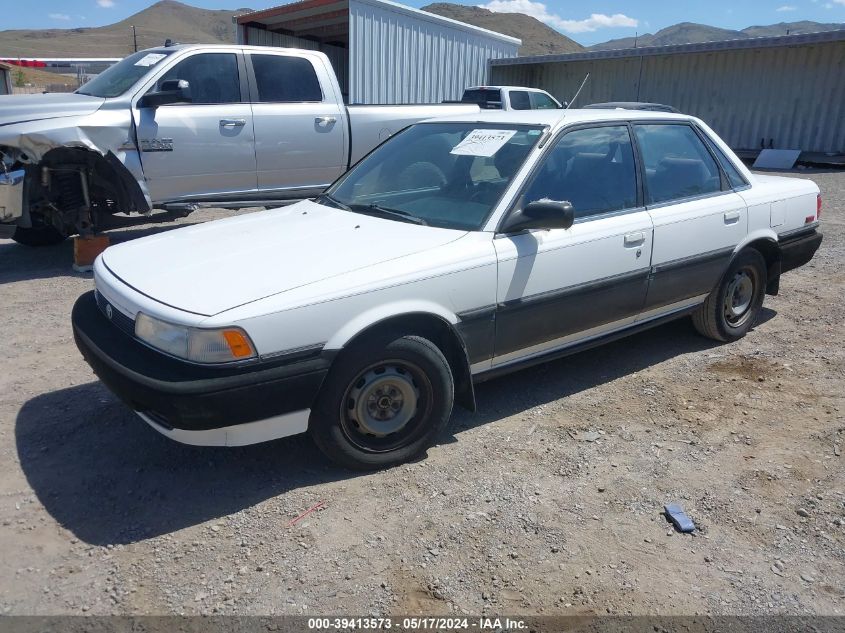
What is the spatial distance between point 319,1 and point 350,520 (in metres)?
13.8

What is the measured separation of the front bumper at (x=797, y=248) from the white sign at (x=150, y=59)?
5942 millimetres

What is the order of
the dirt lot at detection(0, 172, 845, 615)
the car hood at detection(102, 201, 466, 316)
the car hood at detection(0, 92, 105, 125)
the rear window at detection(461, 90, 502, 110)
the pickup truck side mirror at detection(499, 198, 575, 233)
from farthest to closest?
the rear window at detection(461, 90, 502, 110) < the car hood at detection(0, 92, 105, 125) < the pickup truck side mirror at detection(499, 198, 575, 233) < the car hood at detection(102, 201, 466, 316) < the dirt lot at detection(0, 172, 845, 615)

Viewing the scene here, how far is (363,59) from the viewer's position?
15305 mm

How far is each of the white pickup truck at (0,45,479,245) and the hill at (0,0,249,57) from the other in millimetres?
94396

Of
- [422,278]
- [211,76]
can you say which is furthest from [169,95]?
[422,278]

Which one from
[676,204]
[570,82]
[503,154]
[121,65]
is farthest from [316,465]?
[570,82]

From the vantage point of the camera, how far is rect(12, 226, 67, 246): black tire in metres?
7.45

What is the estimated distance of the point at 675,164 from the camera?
455 cm

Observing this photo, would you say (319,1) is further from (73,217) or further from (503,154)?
(503,154)

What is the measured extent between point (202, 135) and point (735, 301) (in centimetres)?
510

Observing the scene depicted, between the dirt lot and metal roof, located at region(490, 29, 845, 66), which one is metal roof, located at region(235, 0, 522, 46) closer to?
metal roof, located at region(490, 29, 845, 66)

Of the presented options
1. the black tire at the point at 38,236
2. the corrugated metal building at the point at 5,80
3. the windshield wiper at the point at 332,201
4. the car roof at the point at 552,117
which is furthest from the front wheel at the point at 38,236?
the corrugated metal building at the point at 5,80

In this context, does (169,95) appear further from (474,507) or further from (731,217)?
(474,507)

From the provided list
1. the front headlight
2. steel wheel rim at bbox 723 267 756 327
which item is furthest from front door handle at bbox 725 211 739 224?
the front headlight
